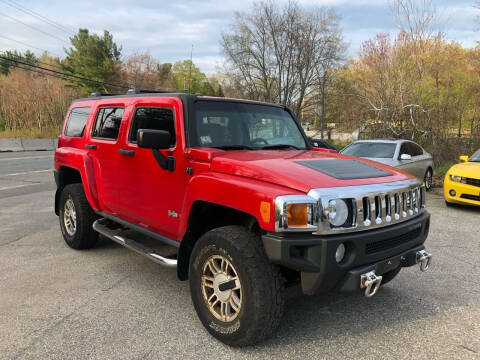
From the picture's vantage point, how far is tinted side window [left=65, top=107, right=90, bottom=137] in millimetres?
5055

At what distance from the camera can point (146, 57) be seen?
57.5m

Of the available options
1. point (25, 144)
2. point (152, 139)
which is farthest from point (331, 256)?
point (25, 144)

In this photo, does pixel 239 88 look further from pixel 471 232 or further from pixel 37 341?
pixel 37 341

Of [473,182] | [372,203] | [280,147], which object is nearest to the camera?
[372,203]

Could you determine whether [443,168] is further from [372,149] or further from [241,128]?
[241,128]

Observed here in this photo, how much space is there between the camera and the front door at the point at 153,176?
343 centimetres

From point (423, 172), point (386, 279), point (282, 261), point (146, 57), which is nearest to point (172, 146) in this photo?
point (282, 261)

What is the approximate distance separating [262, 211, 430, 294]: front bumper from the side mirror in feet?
4.26

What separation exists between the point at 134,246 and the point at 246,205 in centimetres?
162

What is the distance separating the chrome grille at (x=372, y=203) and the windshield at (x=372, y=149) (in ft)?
22.4

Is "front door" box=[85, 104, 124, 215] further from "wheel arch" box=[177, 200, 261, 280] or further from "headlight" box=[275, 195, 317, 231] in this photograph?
"headlight" box=[275, 195, 317, 231]

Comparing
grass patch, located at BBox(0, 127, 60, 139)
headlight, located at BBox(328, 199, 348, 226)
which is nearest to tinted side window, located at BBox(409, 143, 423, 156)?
headlight, located at BBox(328, 199, 348, 226)

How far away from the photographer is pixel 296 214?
2.51 metres

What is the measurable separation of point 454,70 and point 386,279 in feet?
50.3
